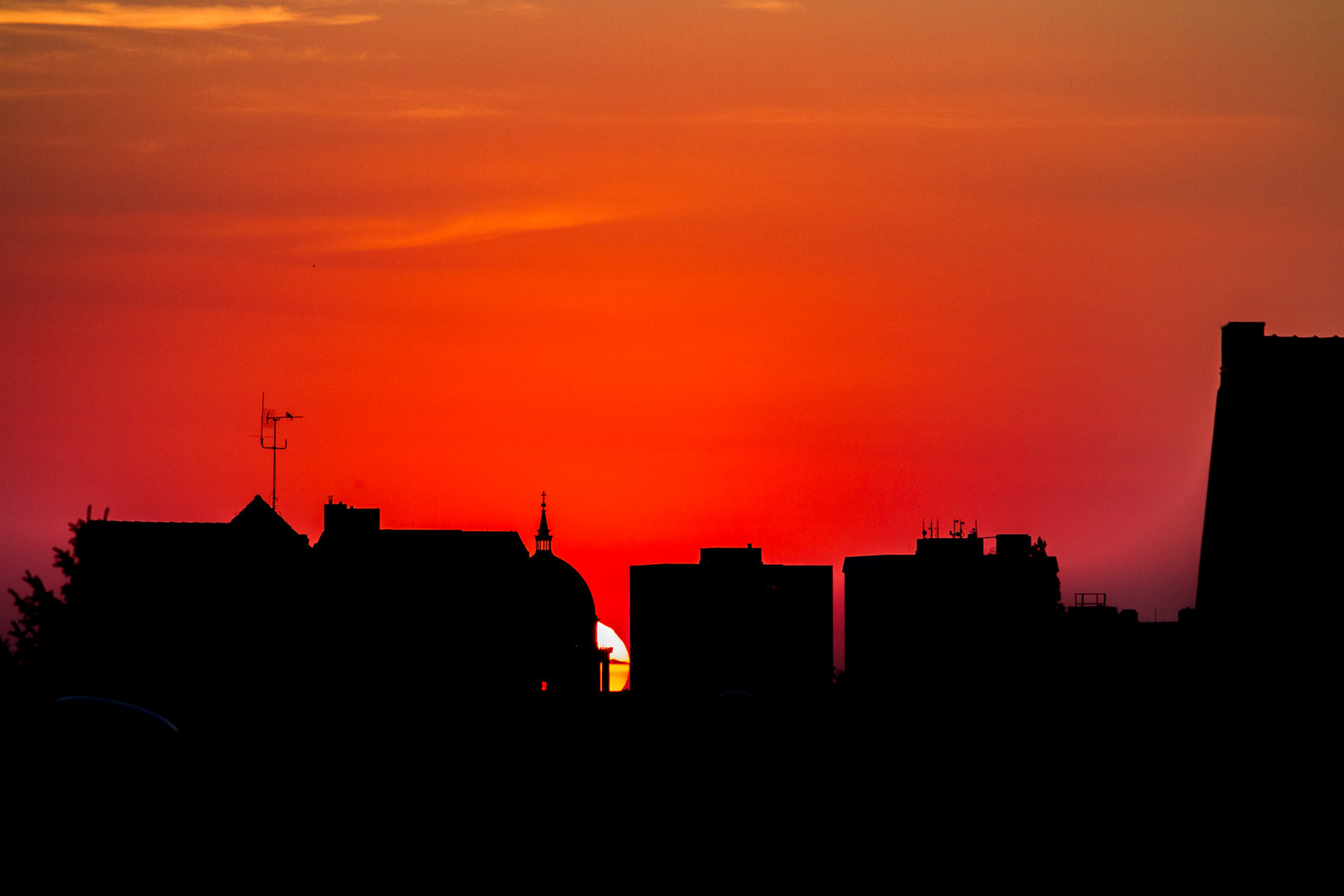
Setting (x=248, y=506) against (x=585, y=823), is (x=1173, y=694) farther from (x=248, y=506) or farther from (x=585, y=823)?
(x=248, y=506)

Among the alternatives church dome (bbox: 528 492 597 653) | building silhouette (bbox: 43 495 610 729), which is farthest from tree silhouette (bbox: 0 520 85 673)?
church dome (bbox: 528 492 597 653)

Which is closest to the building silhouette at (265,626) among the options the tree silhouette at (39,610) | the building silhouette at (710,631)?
the tree silhouette at (39,610)

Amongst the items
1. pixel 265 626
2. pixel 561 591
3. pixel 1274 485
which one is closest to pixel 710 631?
pixel 561 591

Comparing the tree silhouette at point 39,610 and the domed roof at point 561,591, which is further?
the domed roof at point 561,591

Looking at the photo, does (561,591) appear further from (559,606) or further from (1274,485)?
(1274,485)

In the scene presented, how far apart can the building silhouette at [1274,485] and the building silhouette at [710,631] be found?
9648 cm

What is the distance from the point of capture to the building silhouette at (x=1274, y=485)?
30875 millimetres

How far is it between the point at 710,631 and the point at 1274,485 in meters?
106

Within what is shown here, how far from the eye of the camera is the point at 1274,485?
31.8 m

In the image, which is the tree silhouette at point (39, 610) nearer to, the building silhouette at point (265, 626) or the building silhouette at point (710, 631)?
the building silhouette at point (265, 626)

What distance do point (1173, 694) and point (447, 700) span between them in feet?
93.9

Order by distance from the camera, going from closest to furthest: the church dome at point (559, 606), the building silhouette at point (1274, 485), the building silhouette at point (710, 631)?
the building silhouette at point (1274, 485), the church dome at point (559, 606), the building silhouette at point (710, 631)

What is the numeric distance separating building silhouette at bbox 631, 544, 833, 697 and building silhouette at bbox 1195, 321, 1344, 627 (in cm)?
9648

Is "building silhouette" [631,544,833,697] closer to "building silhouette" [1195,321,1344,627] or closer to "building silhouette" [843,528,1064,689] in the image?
"building silhouette" [843,528,1064,689]
